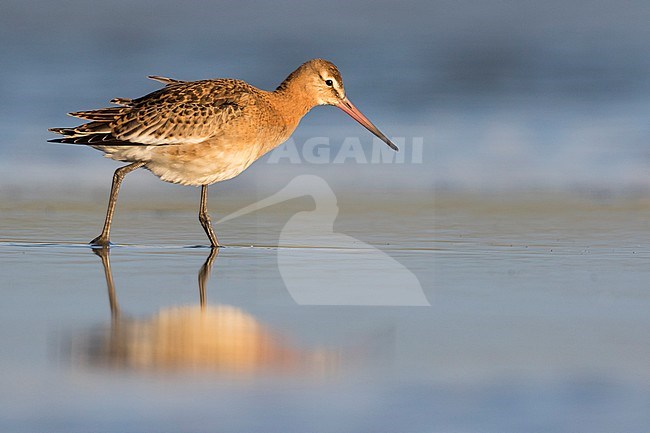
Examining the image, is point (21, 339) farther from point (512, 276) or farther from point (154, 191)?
point (154, 191)

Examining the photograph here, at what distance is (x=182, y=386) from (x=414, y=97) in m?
8.14

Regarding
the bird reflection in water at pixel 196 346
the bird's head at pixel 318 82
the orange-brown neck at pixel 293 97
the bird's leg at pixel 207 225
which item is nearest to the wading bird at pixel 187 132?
the bird's leg at pixel 207 225

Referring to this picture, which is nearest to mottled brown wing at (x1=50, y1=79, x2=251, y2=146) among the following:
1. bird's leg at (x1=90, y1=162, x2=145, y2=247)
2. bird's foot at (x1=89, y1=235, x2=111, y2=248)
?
bird's leg at (x1=90, y1=162, x2=145, y2=247)

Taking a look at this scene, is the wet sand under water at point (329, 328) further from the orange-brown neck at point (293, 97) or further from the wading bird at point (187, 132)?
the orange-brown neck at point (293, 97)

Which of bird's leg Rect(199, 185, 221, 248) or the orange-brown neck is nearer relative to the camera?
A: bird's leg Rect(199, 185, 221, 248)

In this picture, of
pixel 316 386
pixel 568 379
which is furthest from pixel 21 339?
pixel 568 379

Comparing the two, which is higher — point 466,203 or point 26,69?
point 26,69

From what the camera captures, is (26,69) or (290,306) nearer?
(290,306)

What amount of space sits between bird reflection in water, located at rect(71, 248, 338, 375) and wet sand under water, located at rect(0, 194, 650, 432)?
12 mm

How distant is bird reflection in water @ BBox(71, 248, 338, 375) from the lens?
405 centimetres

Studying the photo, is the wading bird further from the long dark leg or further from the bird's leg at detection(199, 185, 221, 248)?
the long dark leg

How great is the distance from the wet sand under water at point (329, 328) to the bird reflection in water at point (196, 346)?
12 millimetres

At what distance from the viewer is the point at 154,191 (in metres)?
9.77

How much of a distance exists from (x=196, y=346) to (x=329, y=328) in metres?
0.61
